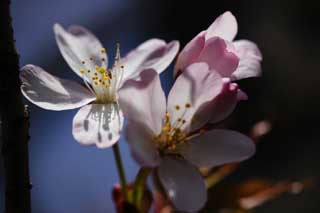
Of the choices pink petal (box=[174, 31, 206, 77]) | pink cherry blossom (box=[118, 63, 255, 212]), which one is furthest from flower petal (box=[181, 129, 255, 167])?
pink petal (box=[174, 31, 206, 77])

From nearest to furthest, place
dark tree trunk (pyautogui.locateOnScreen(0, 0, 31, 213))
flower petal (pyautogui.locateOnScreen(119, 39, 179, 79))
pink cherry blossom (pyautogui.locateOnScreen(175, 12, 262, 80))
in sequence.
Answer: dark tree trunk (pyautogui.locateOnScreen(0, 0, 31, 213)) < pink cherry blossom (pyautogui.locateOnScreen(175, 12, 262, 80)) < flower petal (pyautogui.locateOnScreen(119, 39, 179, 79))

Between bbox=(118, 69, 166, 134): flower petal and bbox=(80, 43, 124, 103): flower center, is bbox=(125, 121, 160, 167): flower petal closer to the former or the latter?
bbox=(118, 69, 166, 134): flower petal

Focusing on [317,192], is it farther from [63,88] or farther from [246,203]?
[63,88]

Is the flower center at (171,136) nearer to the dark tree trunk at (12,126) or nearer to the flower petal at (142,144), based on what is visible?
the flower petal at (142,144)

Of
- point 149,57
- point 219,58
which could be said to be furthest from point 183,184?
point 149,57

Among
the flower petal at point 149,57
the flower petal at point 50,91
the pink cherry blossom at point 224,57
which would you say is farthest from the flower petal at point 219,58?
the flower petal at point 50,91

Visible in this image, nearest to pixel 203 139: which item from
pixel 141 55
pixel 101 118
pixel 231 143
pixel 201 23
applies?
pixel 231 143
